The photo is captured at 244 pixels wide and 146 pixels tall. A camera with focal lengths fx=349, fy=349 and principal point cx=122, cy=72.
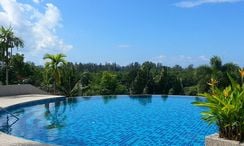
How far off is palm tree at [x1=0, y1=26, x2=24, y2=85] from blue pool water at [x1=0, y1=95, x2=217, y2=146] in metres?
5.33

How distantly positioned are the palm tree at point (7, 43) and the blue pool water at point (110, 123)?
533cm

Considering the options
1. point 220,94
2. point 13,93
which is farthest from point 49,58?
point 220,94

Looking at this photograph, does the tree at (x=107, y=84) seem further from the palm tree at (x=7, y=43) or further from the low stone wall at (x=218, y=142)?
the low stone wall at (x=218, y=142)

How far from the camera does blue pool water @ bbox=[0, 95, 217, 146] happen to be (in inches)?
423

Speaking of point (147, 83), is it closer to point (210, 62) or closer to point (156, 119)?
point (210, 62)

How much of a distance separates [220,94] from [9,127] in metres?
8.68

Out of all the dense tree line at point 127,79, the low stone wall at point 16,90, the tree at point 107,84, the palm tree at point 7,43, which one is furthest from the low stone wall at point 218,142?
the tree at point 107,84

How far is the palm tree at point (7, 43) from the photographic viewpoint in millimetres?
22203

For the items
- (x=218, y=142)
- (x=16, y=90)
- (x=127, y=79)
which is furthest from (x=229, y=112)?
(x=127, y=79)

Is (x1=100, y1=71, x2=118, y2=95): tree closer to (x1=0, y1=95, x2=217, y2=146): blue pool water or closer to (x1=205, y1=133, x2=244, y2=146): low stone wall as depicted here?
(x1=0, y1=95, x2=217, y2=146): blue pool water

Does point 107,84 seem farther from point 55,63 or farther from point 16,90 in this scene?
point 16,90

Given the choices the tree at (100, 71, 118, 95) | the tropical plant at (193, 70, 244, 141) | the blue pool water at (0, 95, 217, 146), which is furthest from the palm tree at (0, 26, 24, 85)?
the tropical plant at (193, 70, 244, 141)

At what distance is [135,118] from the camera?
14938 mm

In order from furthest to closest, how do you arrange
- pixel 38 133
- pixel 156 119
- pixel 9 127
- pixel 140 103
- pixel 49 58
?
pixel 49 58 → pixel 140 103 → pixel 156 119 → pixel 9 127 → pixel 38 133
